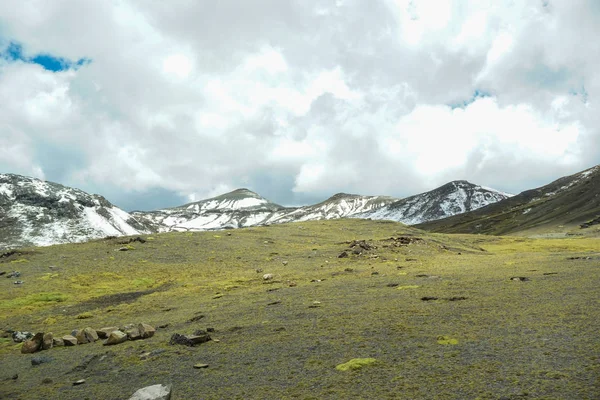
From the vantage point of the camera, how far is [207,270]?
1672 inches

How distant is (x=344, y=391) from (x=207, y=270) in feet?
116

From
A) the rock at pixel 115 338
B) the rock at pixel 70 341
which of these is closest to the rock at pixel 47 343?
the rock at pixel 70 341

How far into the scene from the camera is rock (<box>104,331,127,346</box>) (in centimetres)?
1572

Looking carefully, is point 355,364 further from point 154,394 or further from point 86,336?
point 86,336

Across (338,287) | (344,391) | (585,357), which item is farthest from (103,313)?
(585,357)

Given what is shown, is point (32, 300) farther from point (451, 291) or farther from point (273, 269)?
point (451, 291)

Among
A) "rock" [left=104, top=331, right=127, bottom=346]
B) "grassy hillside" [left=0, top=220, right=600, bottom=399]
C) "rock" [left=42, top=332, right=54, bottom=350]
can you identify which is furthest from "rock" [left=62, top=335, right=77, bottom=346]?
"rock" [left=104, top=331, right=127, bottom=346]

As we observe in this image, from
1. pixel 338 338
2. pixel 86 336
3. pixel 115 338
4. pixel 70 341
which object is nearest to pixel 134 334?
pixel 115 338

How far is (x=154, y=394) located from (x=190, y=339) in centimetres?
529

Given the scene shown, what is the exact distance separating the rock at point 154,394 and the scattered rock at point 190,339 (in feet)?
16.0

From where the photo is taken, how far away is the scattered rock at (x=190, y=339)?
1445 cm

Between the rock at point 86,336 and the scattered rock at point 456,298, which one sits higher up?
the scattered rock at point 456,298

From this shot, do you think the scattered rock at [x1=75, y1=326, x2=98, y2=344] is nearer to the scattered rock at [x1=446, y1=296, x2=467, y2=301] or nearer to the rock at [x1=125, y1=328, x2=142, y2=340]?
the rock at [x1=125, y1=328, x2=142, y2=340]

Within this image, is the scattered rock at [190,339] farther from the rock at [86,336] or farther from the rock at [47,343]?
the rock at [47,343]
